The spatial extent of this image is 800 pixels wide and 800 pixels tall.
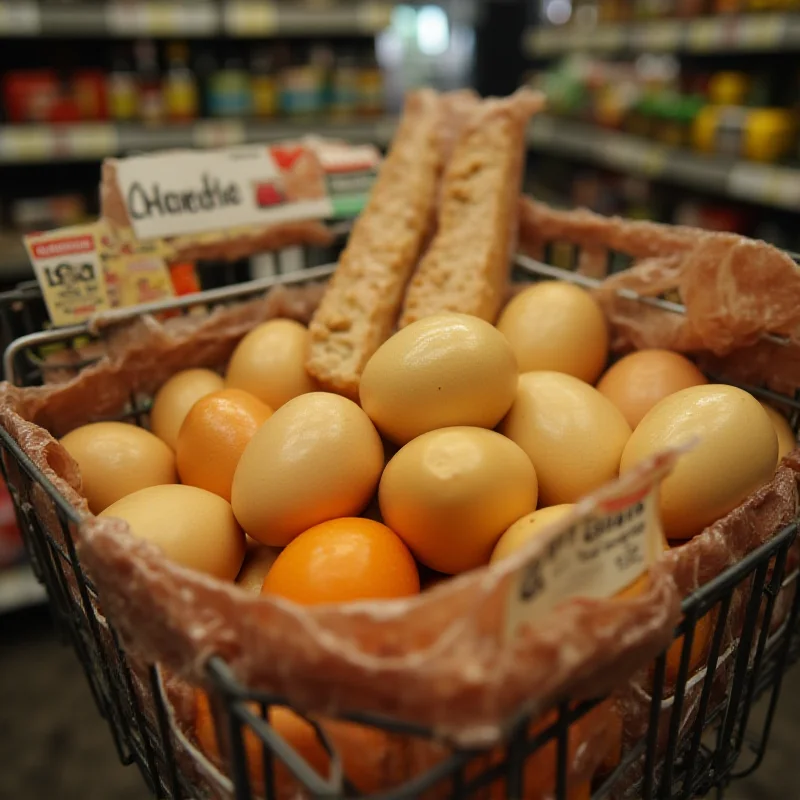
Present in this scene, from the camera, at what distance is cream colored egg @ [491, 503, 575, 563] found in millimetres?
561

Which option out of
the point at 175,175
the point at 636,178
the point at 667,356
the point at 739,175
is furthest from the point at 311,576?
the point at 636,178

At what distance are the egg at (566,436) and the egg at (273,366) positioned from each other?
0.26 m

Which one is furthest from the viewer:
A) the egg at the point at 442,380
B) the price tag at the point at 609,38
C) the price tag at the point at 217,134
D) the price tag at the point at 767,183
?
the price tag at the point at 609,38

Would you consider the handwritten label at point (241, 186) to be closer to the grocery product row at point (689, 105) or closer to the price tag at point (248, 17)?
the price tag at point (248, 17)

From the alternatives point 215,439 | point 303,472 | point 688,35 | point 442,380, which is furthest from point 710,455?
point 688,35

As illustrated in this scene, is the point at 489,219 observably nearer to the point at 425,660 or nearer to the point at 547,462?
the point at 547,462

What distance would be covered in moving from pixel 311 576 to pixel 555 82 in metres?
3.03

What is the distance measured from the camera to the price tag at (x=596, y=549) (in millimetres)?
405

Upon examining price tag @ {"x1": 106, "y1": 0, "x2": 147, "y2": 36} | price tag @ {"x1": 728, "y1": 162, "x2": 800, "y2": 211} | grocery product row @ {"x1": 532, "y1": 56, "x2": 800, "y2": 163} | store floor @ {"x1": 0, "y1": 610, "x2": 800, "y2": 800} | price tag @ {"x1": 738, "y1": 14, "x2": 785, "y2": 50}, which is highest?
price tag @ {"x1": 106, "y1": 0, "x2": 147, "y2": 36}

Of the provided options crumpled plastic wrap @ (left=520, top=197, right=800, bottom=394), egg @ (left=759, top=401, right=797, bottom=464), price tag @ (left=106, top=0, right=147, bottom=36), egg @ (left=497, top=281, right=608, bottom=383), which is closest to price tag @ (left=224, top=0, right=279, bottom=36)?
price tag @ (left=106, top=0, right=147, bottom=36)

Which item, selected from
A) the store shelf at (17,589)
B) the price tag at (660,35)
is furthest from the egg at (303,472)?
the price tag at (660,35)

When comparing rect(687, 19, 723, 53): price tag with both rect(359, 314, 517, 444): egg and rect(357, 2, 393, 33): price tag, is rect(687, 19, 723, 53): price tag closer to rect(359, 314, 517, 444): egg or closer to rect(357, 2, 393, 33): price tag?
rect(357, 2, 393, 33): price tag

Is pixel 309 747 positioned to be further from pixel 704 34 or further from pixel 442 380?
pixel 704 34

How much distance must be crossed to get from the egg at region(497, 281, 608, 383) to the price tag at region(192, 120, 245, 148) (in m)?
1.63
